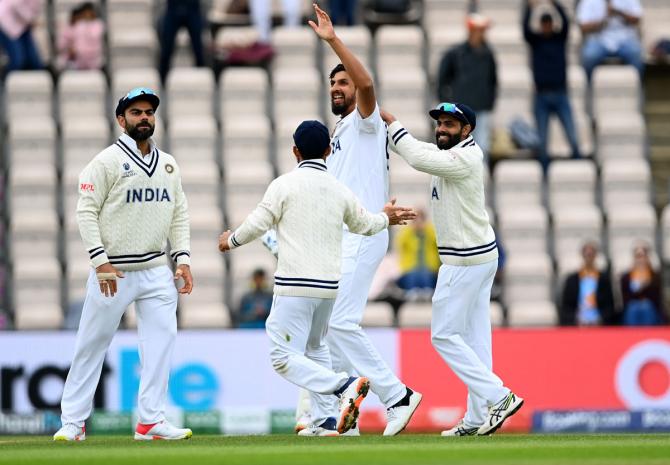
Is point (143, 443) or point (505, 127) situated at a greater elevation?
point (505, 127)

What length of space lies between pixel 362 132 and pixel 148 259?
1526mm

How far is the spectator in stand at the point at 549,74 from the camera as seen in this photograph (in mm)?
17000

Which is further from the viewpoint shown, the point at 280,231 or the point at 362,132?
the point at 362,132

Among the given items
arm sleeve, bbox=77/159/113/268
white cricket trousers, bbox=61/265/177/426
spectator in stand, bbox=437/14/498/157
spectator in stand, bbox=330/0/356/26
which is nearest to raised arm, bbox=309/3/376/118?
arm sleeve, bbox=77/159/113/268

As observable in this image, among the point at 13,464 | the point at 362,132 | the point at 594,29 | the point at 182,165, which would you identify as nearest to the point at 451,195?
the point at 362,132

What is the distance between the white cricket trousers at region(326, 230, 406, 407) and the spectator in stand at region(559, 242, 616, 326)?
5.39m

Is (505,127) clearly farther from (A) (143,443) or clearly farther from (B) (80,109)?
(A) (143,443)

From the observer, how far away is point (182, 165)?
16703mm

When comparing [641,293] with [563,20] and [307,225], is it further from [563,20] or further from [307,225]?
[307,225]

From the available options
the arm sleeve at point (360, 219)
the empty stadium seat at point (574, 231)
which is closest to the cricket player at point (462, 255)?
the arm sleeve at point (360, 219)

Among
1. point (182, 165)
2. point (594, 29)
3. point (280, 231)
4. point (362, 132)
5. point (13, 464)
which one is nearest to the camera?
point (13, 464)

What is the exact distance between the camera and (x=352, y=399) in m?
9.29

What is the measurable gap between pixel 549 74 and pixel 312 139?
312 inches

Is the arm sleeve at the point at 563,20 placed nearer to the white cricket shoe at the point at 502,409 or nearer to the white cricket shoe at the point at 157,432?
the white cricket shoe at the point at 502,409
